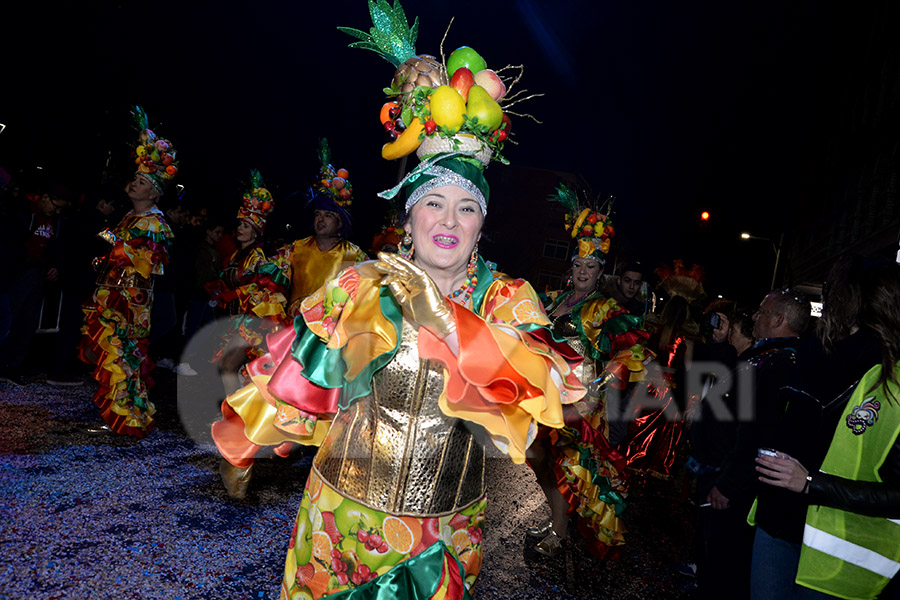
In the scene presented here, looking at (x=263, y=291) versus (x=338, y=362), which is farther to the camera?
(x=263, y=291)

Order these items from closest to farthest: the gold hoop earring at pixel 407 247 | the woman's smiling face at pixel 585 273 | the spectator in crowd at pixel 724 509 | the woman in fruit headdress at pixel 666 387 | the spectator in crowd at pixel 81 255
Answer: the gold hoop earring at pixel 407 247 < the spectator in crowd at pixel 724 509 < the woman's smiling face at pixel 585 273 < the spectator in crowd at pixel 81 255 < the woman in fruit headdress at pixel 666 387

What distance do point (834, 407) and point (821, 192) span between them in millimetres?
24902

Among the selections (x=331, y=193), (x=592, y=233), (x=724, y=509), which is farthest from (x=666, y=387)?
(x=331, y=193)

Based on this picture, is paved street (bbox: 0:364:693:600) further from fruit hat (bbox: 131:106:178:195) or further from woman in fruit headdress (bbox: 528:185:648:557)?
fruit hat (bbox: 131:106:178:195)

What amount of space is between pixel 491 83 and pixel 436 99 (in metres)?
0.27

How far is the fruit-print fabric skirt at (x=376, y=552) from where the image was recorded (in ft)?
5.13

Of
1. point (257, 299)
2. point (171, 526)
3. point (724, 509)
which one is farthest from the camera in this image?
point (257, 299)

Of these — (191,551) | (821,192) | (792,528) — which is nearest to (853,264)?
(792,528)

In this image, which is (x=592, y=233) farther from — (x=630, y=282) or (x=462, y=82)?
(x=462, y=82)

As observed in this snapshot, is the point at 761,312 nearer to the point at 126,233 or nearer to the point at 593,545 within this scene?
the point at 593,545

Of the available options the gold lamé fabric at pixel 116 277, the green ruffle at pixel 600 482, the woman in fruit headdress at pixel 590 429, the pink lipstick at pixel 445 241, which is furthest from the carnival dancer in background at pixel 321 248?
the pink lipstick at pixel 445 241

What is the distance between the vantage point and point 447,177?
6.06 ft

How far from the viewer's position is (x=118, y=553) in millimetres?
3143

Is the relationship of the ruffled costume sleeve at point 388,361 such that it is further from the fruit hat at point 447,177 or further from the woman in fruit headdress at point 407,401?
the fruit hat at point 447,177
